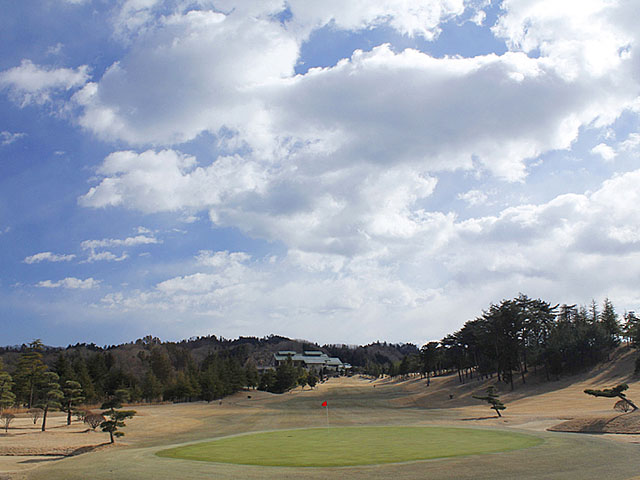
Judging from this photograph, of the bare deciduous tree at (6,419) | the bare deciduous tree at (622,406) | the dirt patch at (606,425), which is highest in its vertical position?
the bare deciduous tree at (622,406)

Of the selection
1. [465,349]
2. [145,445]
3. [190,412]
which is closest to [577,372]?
[465,349]

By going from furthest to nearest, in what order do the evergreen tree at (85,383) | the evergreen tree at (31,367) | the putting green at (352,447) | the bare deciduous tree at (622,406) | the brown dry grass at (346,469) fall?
the evergreen tree at (85,383)
the evergreen tree at (31,367)
the bare deciduous tree at (622,406)
the putting green at (352,447)
the brown dry grass at (346,469)

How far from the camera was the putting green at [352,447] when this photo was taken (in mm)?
24453

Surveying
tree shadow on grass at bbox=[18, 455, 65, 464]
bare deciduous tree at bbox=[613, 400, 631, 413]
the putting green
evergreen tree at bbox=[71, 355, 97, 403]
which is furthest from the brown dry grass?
evergreen tree at bbox=[71, 355, 97, 403]

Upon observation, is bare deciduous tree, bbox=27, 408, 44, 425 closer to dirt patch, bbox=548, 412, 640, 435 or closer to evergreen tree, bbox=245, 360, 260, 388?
dirt patch, bbox=548, 412, 640, 435

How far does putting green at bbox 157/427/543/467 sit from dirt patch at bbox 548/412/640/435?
4134mm

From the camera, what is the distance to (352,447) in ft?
95.7

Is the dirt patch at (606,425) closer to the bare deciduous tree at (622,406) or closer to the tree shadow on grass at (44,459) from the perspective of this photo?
the bare deciduous tree at (622,406)

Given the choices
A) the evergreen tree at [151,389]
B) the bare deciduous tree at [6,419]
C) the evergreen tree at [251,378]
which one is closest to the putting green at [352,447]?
the bare deciduous tree at [6,419]

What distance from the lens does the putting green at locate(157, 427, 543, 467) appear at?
24.5m

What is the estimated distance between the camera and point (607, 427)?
30.8 m

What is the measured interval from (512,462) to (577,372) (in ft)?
219

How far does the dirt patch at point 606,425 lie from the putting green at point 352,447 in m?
4.13

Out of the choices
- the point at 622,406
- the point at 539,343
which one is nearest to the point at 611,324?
the point at 539,343
